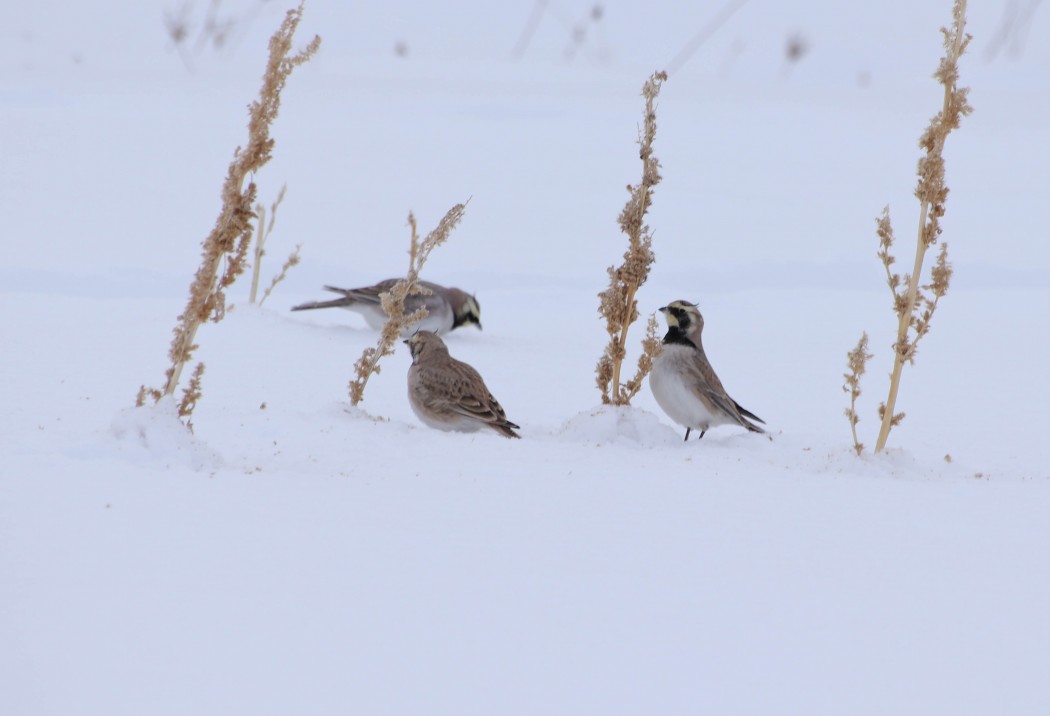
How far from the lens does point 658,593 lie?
10.7 ft

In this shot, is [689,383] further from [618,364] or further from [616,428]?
[616,428]

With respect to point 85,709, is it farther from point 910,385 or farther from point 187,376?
point 910,385

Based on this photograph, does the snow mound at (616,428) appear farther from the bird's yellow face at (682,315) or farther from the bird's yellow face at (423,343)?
the bird's yellow face at (423,343)

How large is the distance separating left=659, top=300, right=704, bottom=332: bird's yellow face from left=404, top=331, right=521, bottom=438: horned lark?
3.20ft

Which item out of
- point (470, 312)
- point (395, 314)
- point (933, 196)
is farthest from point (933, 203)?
point (470, 312)

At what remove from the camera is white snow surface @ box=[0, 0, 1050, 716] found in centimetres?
279

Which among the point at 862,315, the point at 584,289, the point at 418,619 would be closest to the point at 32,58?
the point at 584,289

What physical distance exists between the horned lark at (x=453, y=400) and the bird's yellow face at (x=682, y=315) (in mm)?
975

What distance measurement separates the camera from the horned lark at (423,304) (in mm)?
9195

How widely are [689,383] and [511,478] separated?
195 cm

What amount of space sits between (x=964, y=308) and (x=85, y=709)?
9.09 m

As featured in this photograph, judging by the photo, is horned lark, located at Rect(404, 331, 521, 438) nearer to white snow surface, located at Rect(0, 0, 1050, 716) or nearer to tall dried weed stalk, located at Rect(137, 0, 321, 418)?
white snow surface, located at Rect(0, 0, 1050, 716)

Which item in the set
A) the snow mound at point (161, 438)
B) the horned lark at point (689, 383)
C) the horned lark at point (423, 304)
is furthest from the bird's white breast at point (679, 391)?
the horned lark at point (423, 304)

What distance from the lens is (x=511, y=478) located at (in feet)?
14.2
